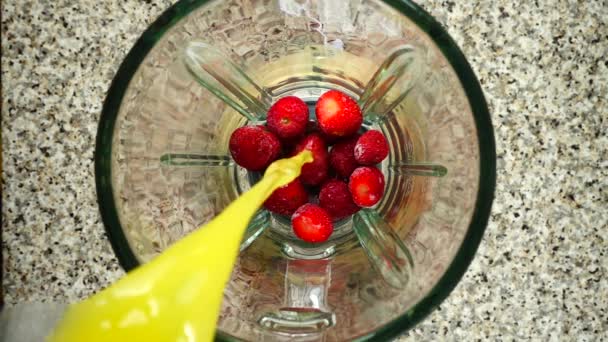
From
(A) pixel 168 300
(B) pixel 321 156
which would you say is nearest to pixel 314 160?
(B) pixel 321 156

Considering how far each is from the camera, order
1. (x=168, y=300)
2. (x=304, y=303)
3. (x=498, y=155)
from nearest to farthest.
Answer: (x=168, y=300) < (x=304, y=303) < (x=498, y=155)

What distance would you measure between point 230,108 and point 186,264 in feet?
0.73

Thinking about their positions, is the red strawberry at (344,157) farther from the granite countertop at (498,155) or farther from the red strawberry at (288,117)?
the granite countertop at (498,155)

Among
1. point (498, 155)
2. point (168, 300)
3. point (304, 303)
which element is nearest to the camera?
point (168, 300)

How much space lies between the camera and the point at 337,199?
29.0 inches

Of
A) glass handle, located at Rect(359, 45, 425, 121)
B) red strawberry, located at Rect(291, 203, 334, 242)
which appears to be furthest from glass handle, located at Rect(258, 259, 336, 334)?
glass handle, located at Rect(359, 45, 425, 121)

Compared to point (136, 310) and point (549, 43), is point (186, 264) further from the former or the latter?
point (549, 43)

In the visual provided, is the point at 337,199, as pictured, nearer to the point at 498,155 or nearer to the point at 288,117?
the point at 288,117

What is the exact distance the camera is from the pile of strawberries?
0.72 meters

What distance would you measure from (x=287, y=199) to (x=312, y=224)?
4 cm

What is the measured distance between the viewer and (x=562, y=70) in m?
0.86

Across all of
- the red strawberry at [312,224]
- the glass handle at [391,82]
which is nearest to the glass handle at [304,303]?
the red strawberry at [312,224]

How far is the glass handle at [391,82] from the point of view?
2.29 feet

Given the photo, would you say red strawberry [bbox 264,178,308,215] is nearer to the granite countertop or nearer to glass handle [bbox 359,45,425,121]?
glass handle [bbox 359,45,425,121]
